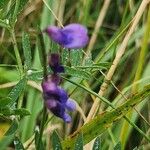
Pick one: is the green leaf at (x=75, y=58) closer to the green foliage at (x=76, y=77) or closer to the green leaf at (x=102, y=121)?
the green foliage at (x=76, y=77)

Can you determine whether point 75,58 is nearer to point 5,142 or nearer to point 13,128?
point 13,128

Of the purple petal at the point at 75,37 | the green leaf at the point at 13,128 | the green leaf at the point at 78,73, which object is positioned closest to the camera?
the purple petal at the point at 75,37

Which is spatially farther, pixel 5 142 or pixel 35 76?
pixel 35 76

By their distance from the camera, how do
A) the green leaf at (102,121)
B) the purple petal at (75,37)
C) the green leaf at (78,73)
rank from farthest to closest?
the green leaf at (102,121) → the green leaf at (78,73) → the purple petal at (75,37)

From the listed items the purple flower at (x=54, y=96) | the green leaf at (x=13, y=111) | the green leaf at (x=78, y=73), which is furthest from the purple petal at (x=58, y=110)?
the green leaf at (x=78, y=73)

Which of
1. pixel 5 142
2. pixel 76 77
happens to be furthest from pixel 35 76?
pixel 5 142

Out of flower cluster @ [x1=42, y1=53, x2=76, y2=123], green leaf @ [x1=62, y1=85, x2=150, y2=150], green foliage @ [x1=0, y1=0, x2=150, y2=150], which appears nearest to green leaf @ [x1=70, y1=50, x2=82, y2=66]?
green foliage @ [x1=0, y1=0, x2=150, y2=150]

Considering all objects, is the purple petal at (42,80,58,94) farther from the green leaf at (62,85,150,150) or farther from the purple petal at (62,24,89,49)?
the green leaf at (62,85,150,150)
